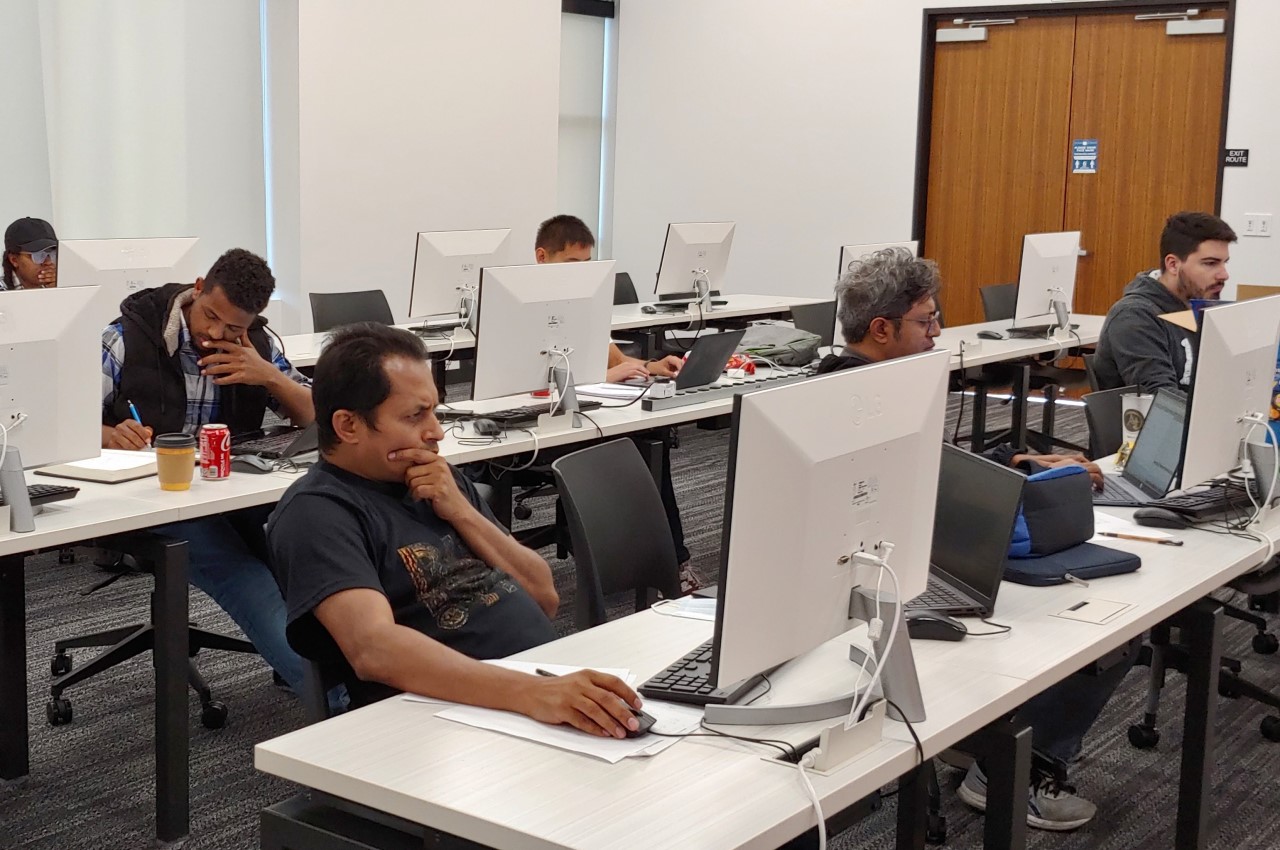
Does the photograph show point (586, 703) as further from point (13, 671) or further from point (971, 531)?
point (13, 671)

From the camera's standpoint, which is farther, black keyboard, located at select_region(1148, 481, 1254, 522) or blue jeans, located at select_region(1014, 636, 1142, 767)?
black keyboard, located at select_region(1148, 481, 1254, 522)

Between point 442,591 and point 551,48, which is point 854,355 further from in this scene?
point 551,48

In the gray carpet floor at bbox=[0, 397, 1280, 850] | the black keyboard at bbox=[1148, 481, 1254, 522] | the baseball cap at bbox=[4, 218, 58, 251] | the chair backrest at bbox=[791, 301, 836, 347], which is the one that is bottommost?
the gray carpet floor at bbox=[0, 397, 1280, 850]

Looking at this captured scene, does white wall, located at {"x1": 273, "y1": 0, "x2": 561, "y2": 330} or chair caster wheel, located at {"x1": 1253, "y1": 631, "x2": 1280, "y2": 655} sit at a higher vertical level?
white wall, located at {"x1": 273, "y1": 0, "x2": 561, "y2": 330}

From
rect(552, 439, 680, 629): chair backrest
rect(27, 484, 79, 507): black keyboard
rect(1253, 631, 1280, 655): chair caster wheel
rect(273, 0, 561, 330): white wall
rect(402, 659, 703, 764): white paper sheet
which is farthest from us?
rect(273, 0, 561, 330): white wall

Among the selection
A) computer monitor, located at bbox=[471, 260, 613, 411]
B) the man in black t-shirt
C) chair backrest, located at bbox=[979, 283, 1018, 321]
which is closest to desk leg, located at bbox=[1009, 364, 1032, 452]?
chair backrest, located at bbox=[979, 283, 1018, 321]

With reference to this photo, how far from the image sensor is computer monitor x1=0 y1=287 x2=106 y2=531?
8.57ft

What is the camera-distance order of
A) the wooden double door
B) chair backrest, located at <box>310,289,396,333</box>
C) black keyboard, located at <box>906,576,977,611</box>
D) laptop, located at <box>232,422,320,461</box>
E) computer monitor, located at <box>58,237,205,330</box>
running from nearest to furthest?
1. black keyboard, located at <box>906,576,977,611</box>
2. laptop, located at <box>232,422,320,461</box>
3. computer monitor, located at <box>58,237,205,330</box>
4. chair backrest, located at <box>310,289,396,333</box>
5. the wooden double door

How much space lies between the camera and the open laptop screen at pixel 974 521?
7.28 feet

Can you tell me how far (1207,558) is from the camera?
2.69 m

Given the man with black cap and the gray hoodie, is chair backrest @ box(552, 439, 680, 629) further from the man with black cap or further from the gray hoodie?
the man with black cap

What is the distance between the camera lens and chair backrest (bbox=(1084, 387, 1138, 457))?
3711 mm

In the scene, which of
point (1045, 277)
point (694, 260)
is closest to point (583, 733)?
point (1045, 277)

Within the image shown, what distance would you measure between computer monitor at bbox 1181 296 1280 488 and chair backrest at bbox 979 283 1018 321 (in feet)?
11.9
